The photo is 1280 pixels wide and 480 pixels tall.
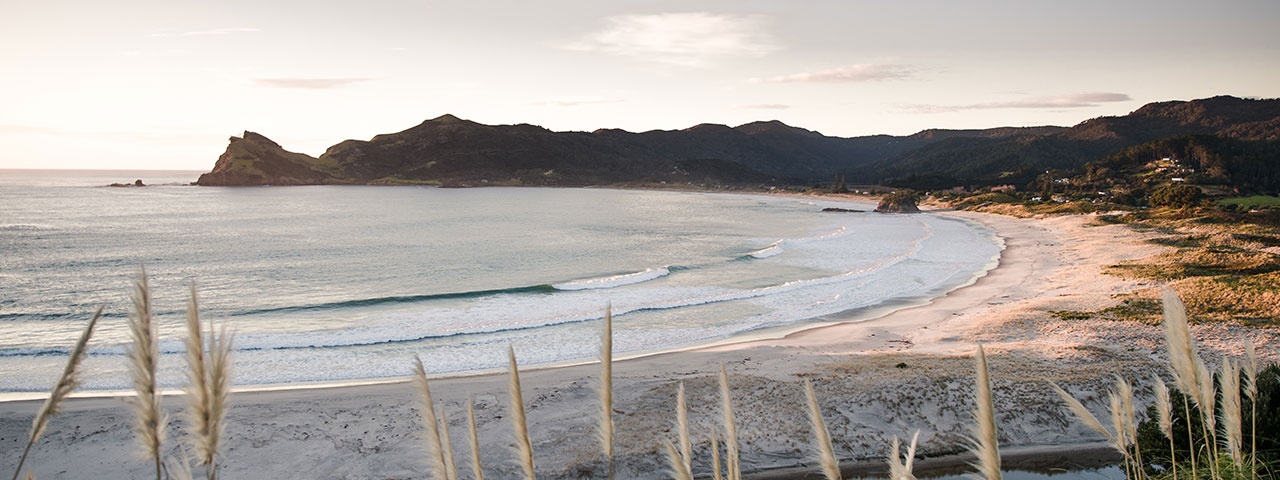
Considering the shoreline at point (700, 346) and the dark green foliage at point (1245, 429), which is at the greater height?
the dark green foliage at point (1245, 429)

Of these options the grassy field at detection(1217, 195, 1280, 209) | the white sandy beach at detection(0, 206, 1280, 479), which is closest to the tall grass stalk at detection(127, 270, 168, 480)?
the white sandy beach at detection(0, 206, 1280, 479)

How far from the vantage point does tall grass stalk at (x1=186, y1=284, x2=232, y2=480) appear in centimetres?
190

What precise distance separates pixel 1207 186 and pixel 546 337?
10599 centimetres

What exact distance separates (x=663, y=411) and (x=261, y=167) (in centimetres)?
17564

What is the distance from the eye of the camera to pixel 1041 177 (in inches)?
4902

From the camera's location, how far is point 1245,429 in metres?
8.11

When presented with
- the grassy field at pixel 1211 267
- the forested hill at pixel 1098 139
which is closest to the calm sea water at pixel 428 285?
the grassy field at pixel 1211 267

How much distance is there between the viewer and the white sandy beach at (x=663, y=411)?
11719 millimetres

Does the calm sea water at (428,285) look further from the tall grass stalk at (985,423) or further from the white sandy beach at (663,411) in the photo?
the tall grass stalk at (985,423)

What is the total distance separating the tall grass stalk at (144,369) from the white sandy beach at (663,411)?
5995 mm

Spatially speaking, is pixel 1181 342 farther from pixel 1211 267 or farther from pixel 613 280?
pixel 1211 267

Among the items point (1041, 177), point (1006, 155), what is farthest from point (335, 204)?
point (1006, 155)

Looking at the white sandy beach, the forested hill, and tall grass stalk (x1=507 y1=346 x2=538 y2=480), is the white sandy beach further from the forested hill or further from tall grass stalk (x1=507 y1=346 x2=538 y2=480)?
the forested hill

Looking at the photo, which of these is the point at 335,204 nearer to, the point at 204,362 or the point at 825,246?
the point at 825,246
